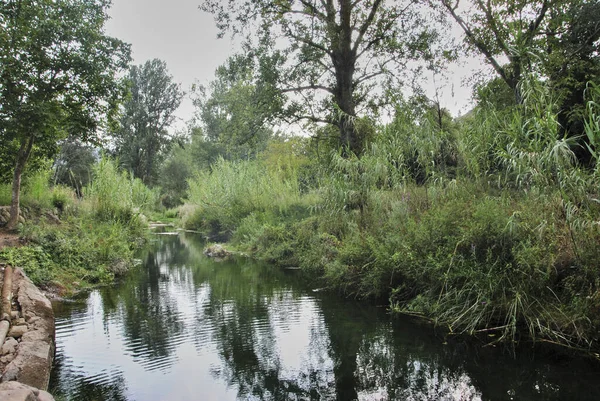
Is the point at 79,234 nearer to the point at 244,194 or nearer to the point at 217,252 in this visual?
the point at 217,252

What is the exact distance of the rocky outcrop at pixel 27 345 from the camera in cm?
374

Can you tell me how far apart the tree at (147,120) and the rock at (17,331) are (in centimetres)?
3651

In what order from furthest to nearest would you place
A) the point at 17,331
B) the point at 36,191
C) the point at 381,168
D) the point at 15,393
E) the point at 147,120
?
the point at 147,120 → the point at 36,191 → the point at 381,168 → the point at 17,331 → the point at 15,393

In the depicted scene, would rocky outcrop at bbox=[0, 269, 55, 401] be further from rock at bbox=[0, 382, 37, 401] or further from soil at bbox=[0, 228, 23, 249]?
soil at bbox=[0, 228, 23, 249]

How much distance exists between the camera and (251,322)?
264 inches

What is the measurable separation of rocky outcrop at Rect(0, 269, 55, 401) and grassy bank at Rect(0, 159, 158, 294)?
2.55 m

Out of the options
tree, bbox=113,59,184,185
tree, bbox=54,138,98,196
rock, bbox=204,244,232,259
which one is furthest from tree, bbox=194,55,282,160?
tree, bbox=113,59,184,185

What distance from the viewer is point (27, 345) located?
14.3ft

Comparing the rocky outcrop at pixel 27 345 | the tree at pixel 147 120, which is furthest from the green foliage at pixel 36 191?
the tree at pixel 147 120

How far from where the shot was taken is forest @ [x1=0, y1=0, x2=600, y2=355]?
196 inches

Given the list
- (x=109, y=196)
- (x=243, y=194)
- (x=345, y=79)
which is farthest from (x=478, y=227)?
(x=243, y=194)

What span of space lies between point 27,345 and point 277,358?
2685 mm

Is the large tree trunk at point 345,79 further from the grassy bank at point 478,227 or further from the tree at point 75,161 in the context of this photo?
the tree at point 75,161

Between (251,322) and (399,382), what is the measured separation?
114 inches
